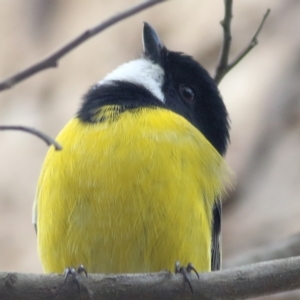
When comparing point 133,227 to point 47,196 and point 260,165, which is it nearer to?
point 47,196

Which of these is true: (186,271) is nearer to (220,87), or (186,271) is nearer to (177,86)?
(177,86)

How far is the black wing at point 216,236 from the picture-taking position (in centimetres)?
280

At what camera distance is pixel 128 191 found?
243 centimetres

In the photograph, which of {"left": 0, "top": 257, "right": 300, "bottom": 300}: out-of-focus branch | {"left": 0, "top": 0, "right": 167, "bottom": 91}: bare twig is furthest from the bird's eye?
{"left": 0, "top": 0, "right": 167, "bottom": 91}: bare twig

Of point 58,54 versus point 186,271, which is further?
point 186,271

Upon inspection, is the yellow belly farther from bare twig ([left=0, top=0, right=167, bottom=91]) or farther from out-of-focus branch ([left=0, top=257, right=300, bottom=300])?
bare twig ([left=0, top=0, right=167, bottom=91])

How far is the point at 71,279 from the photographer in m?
2.00

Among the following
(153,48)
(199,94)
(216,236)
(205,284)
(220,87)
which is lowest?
(216,236)

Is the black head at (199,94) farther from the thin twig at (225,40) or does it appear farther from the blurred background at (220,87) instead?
the blurred background at (220,87)

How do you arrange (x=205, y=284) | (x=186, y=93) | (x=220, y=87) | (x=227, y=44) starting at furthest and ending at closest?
(x=220, y=87), (x=186, y=93), (x=227, y=44), (x=205, y=284)

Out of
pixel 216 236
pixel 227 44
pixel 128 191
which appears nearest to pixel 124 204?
pixel 128 191

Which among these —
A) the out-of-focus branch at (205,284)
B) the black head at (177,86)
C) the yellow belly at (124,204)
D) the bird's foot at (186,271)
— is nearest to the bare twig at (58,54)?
the out-of-focus branch at (205,284)

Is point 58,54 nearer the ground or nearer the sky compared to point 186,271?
nearer the sky

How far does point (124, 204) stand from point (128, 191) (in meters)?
0.05
